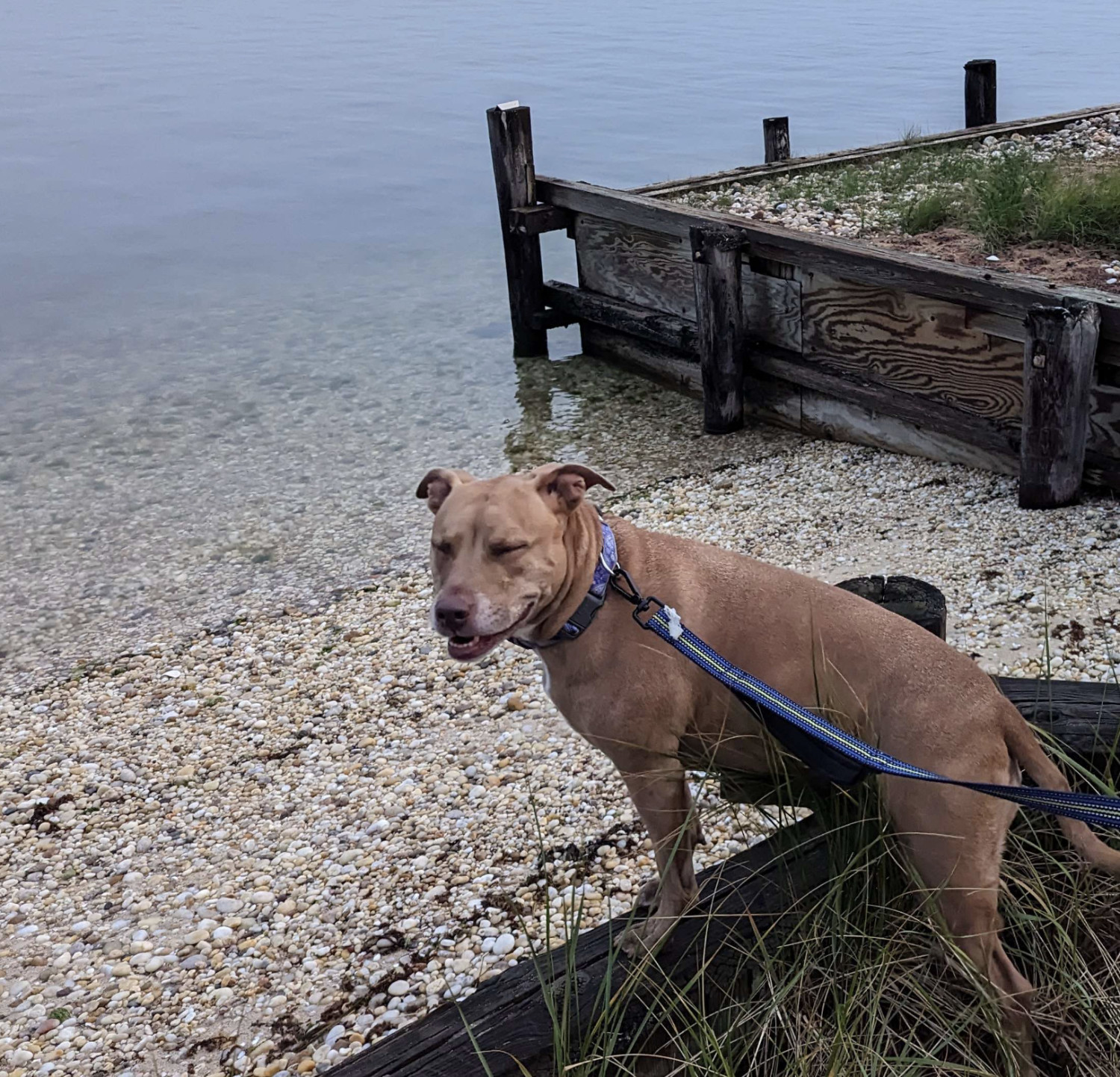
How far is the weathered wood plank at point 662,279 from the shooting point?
28.1 ft

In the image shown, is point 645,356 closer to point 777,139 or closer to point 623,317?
point 623,317

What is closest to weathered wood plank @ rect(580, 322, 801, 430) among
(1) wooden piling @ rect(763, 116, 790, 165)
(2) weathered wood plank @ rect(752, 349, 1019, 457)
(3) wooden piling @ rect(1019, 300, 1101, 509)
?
(2) weathered wood plank @ rect(752, 349, 1019, 457)

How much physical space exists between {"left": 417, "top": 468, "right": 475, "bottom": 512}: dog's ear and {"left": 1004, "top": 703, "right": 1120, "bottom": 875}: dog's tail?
63.0 inches

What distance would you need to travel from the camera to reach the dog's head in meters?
3.08

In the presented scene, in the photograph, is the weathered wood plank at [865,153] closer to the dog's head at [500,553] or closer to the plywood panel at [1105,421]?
the plywood panel at [1105,421]

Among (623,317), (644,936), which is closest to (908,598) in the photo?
(644,936)

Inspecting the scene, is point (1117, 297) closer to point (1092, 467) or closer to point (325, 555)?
point (1092, 467)

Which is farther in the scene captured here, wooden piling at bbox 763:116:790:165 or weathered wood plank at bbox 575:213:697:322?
wooden piling at bbox 763:116:790:165

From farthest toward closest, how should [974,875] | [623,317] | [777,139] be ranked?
[777,139]
[623,317]
[974,875]

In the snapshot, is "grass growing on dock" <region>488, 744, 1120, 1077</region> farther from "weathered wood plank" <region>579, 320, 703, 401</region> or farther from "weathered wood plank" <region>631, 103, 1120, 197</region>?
"weathered wood plank" <region>631, 103, 1120, 197</region>

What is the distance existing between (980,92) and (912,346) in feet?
29.3

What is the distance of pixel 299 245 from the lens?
841 inches

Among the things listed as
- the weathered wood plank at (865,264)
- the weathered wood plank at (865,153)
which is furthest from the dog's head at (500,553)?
the weathered wood plank at (865,153)

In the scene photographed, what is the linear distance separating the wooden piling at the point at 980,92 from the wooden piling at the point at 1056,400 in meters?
9.40
